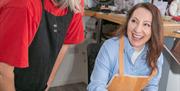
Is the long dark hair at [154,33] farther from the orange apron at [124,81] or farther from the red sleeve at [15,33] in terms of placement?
the red sleeve at [15,33]

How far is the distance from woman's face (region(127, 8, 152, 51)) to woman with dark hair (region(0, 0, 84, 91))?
0.27 m

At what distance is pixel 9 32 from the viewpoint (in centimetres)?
78

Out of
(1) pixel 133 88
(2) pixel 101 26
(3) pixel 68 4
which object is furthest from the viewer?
(2) pixel 101 26

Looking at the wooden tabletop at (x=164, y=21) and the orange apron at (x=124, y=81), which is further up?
the wooden tabletop at (x=164, y=21)

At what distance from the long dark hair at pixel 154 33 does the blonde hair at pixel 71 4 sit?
353mm

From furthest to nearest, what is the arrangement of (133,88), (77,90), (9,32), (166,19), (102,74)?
(77,90) → (166,19) → (133,88) → (102,74) → (9,32)

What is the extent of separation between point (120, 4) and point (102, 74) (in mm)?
1007

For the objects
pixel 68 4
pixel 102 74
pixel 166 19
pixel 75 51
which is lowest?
pixel 75 51

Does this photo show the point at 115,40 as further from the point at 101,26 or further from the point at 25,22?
the point at 101,26

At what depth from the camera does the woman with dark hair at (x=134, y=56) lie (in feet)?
3.97

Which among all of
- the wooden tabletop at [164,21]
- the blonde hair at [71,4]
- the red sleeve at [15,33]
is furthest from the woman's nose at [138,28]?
the red sleeve at [15,33]

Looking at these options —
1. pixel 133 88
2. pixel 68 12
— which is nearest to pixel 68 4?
pixel 68 12

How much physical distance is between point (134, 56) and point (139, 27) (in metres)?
0.16

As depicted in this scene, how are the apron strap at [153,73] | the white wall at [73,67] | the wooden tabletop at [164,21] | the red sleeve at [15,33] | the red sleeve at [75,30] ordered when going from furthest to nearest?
1. the white wall at [73,67]
2. the wooden tabletop at [164,21]
3. the apron strap at [153,73]
4. the red sleeve at [75,30]
5. the red sleeve at [15,33]
